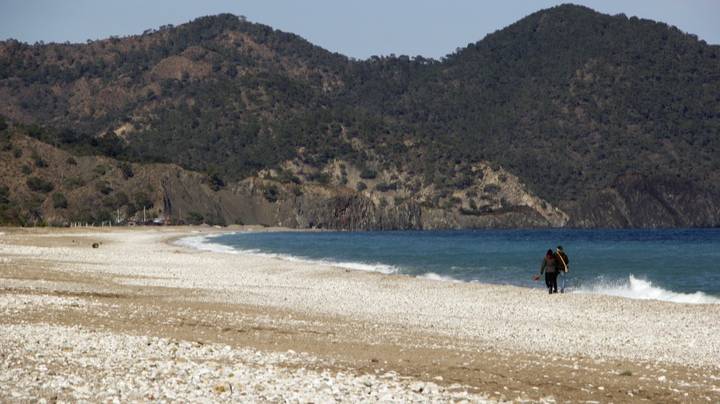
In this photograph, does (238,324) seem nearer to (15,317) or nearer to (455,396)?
(15,317)

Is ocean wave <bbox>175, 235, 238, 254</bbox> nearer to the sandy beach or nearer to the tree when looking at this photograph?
the sandy beach

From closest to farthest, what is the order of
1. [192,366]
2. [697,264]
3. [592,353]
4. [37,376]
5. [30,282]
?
[37,376] < [192,366] < [592,353] < [30,282] < [697,264]

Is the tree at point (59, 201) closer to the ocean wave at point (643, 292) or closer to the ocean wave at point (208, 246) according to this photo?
the ocean wave at point (208, 246)

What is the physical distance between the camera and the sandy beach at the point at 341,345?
10.8 m

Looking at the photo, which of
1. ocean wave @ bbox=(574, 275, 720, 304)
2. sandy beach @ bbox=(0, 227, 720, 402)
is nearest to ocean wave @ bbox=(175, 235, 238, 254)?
ocean wave @ bbox=(574, 275, 720, 304)

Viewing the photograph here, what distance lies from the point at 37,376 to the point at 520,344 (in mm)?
8886

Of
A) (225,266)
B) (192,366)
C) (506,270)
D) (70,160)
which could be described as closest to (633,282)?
(506,270)

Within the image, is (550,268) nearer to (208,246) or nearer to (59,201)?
(208,246)

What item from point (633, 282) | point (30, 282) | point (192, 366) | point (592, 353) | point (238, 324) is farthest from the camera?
point (633, 282)

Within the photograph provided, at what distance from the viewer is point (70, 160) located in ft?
494

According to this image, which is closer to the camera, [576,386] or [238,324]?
[576,386]

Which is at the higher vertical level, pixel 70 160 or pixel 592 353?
pixel 70 160

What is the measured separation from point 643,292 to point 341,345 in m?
19.8

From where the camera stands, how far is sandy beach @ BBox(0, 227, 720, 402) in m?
10.8
